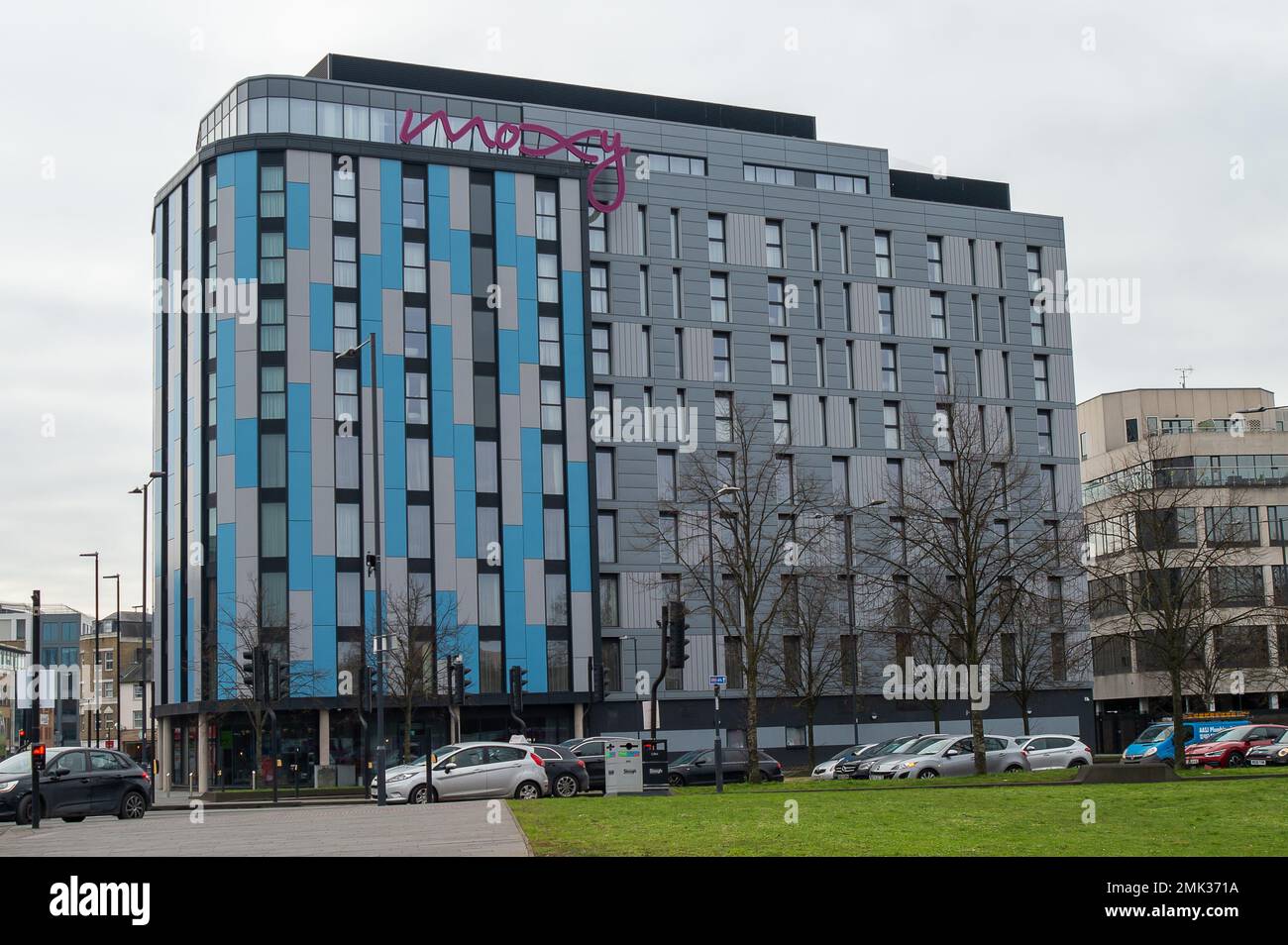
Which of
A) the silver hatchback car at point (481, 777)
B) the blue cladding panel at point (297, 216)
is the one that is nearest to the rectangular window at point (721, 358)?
the blue cladding panel at point (297, 216)

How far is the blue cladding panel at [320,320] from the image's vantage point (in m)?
60.6

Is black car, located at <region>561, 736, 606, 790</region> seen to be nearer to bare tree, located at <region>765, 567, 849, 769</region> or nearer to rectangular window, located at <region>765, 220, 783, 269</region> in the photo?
bare tree, located at <region>765, 567, 849, 769</region>

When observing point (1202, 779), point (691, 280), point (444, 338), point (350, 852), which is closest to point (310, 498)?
point (444, 338)

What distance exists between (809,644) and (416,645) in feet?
48.2

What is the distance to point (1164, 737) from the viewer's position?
2014 inches

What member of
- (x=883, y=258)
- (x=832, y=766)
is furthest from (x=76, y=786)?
(x=883, y=258)

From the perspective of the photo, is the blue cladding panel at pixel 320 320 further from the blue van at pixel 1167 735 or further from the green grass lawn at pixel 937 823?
the green grass lawn at pixel 937 823

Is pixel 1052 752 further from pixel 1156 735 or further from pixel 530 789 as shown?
pixel 530 789

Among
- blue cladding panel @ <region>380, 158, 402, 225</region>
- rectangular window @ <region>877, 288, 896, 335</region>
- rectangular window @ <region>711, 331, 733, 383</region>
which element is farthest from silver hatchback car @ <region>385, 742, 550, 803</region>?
rectangular window @ <region>877, 288, 896, 335</region>

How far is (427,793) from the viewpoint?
32.0 m

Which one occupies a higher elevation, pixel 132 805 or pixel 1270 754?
pixel 132 805

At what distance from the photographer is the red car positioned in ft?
165

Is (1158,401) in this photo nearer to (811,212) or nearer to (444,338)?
(811,212)

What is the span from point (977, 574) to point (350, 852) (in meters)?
24.3
